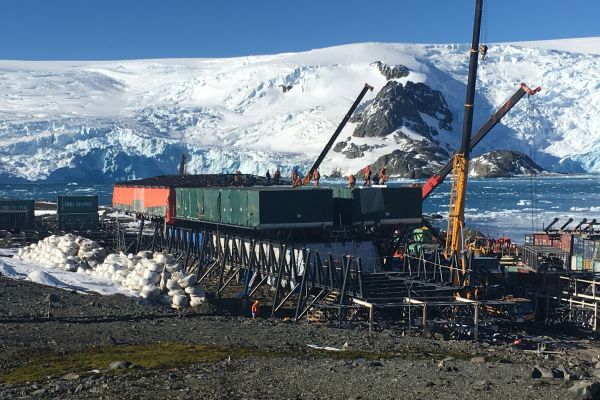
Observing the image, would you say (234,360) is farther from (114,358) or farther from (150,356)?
(114,358)

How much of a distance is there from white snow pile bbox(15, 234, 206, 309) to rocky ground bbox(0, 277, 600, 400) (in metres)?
1.74

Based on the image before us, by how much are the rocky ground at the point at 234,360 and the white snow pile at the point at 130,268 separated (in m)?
1.74

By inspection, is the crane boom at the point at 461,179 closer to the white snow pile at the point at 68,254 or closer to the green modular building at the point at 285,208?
the green modular building at the point at 285,208

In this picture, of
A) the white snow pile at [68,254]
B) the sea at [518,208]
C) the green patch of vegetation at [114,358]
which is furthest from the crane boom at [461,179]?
the sea at [518,208]

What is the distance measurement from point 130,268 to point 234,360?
794 inches

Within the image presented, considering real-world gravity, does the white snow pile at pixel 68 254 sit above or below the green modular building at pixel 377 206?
below

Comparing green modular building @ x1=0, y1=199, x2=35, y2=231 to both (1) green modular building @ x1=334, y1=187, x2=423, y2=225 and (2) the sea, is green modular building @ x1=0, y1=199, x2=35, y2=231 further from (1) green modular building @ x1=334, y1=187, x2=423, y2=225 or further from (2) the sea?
(2) the sea

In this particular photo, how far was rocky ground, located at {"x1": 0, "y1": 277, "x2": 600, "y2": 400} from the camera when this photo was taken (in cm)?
1841

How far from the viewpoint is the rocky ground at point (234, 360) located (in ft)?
60.4

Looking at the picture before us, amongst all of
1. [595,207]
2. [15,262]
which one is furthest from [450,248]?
[595,207]

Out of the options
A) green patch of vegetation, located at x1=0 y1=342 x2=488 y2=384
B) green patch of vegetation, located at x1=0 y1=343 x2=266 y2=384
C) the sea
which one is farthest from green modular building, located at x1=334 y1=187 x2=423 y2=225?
the sea

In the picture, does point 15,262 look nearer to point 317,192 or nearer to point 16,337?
point 317,192

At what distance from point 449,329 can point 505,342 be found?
212cm

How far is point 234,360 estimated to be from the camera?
22234 mm
